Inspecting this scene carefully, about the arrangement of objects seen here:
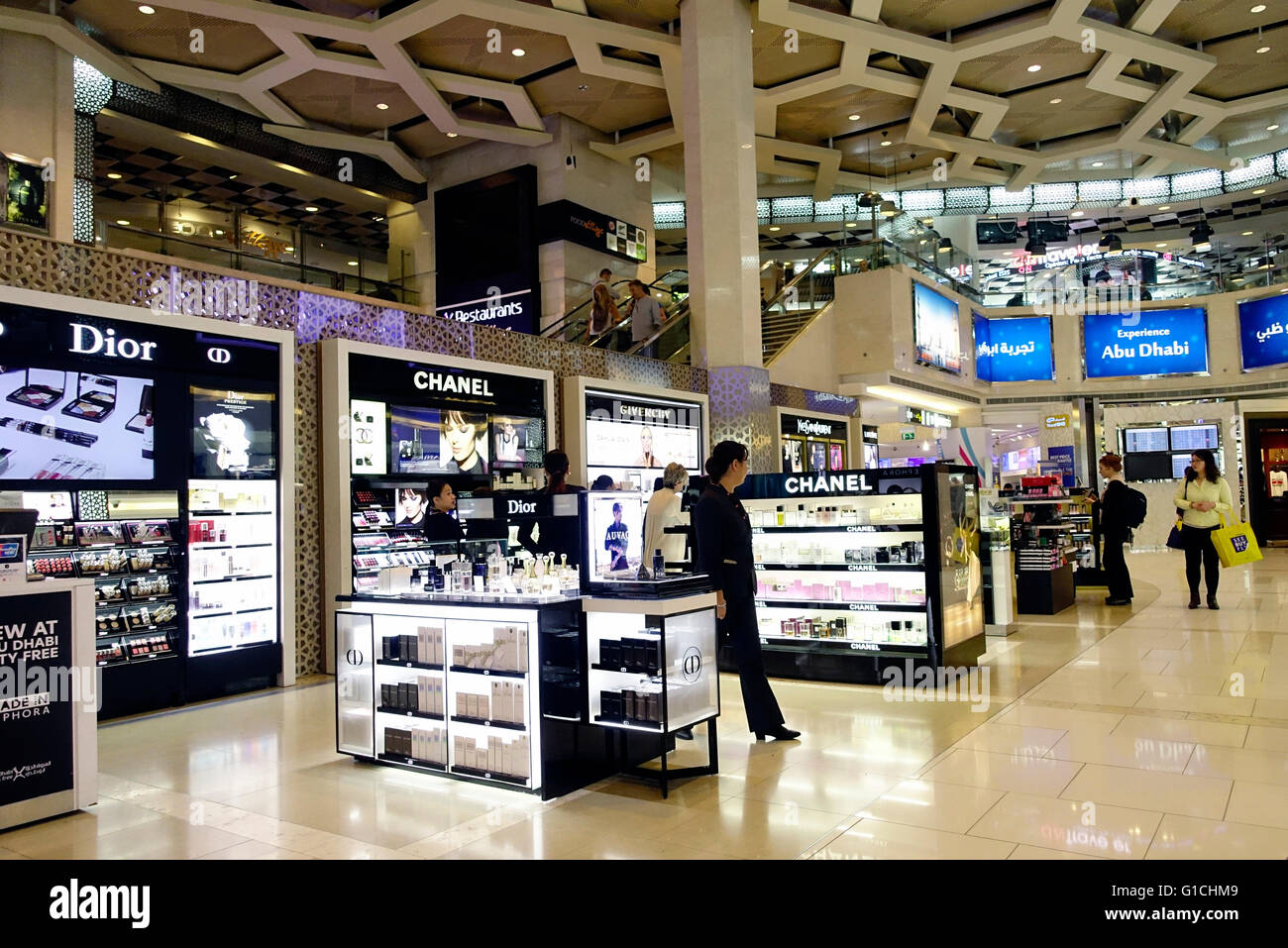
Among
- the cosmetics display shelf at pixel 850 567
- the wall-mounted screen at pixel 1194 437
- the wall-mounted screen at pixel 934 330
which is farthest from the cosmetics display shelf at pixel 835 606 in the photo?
the wall-mounted screen at pixel 1194 437

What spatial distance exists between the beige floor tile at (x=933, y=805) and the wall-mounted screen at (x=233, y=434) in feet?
16.0

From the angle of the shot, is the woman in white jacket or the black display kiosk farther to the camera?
the woman in white jacket

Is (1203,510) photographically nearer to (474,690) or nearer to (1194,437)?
(474,690)

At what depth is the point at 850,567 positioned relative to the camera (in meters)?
6.55

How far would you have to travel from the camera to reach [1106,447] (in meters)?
19.5

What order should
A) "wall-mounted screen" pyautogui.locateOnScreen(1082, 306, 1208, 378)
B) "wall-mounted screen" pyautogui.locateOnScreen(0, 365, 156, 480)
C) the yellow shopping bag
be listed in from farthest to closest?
"wall-mounted screen" pyautogui.locateOnScreen(1082, 306, 1208, 378) < the yellow shopping bag < "wall-mounted screen" pyautogui.locateOnScreen(0, 365, 156, 480)

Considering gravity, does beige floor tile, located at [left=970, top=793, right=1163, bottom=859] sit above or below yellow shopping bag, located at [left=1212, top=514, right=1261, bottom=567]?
below

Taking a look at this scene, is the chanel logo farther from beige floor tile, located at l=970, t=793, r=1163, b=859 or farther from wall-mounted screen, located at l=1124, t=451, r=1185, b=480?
wall-mounted screen, located at l=1124, t=451, r=1185, b=480

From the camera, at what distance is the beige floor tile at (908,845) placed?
311 cm

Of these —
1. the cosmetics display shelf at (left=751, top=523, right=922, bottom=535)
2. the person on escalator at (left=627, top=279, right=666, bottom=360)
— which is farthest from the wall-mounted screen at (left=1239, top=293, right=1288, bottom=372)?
the cosmetics display shelf at (left=751, top=523, right=922, bottom=535)

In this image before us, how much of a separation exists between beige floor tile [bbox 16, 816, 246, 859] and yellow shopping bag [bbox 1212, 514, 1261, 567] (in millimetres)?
9206

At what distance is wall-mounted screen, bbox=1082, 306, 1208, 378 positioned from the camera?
1861cm
